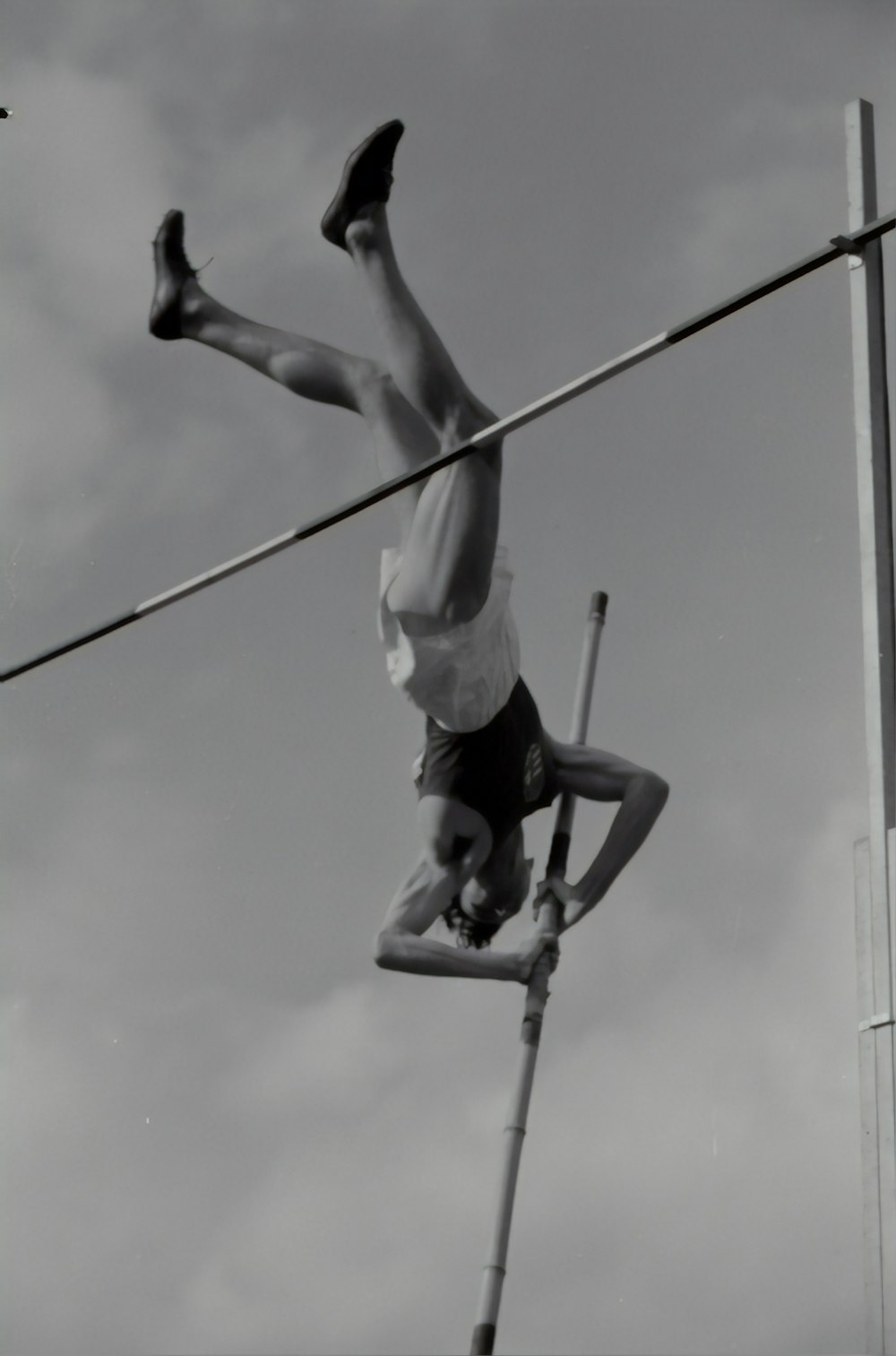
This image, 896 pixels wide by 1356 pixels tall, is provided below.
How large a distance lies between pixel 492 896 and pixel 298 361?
59.7 inches

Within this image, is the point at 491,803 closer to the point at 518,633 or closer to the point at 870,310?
the point at 518,633

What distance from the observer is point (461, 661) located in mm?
6801

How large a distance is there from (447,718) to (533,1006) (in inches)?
29.0

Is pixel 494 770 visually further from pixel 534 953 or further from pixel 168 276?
pixel 168 276

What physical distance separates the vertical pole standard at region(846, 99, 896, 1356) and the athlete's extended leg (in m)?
1.10

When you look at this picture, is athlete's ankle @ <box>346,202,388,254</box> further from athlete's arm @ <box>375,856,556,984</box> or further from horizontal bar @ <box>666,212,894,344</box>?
athlete's arm @ <box>375,856,556,984</box>

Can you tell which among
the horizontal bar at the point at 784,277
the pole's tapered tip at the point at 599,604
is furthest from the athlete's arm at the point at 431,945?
the horizontal bar at the point at 784,277

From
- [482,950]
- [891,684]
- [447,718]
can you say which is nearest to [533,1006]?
[482,950]

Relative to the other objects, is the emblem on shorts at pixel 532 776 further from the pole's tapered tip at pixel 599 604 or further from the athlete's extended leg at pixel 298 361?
the athlete's extended leg at pixel 298 361

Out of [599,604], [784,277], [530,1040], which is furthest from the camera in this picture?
[599,604]

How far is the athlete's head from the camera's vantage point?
6883 millimetres

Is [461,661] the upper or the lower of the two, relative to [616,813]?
upper

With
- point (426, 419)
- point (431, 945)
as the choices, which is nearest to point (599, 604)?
point (426, 419)

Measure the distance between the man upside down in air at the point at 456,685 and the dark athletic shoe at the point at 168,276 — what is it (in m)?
0.68
